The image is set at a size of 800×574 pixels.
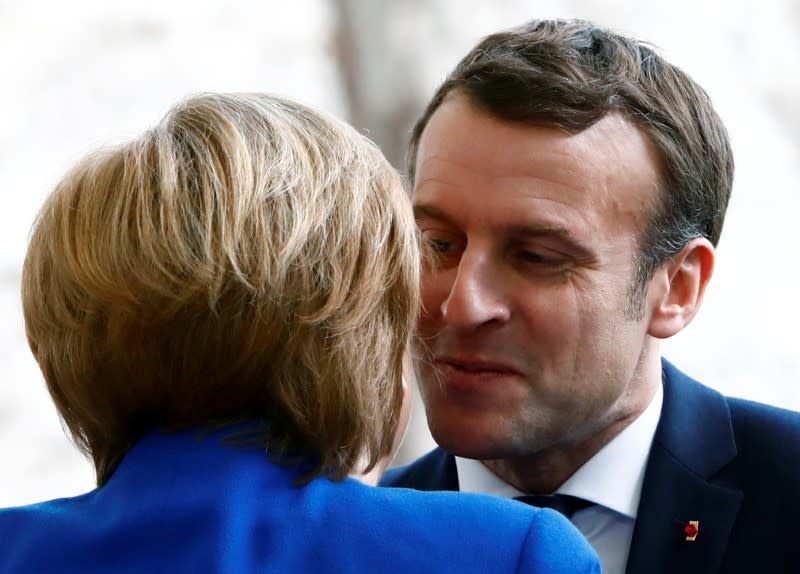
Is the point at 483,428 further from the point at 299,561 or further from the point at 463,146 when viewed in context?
the point at 299,561

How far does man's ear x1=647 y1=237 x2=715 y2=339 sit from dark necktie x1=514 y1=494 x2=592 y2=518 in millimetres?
421

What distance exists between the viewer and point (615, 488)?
8.63 ft

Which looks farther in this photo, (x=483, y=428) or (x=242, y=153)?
(x=483, y=428)

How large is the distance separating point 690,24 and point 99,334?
4059 mm

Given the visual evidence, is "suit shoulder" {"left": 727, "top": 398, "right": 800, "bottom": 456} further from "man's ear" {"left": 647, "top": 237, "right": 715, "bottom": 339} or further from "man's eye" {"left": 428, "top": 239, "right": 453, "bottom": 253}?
"man's eye" {"left": 428, "top": 239, "right": 453, "bottom": 253}

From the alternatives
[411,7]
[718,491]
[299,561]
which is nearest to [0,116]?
[411,7]

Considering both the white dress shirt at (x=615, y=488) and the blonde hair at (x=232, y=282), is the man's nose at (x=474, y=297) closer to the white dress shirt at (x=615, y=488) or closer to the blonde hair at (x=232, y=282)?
the white dress shirt at (x=615, y=488)

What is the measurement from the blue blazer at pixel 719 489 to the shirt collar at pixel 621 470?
0.11 ft

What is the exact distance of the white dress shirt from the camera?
8.48 ft

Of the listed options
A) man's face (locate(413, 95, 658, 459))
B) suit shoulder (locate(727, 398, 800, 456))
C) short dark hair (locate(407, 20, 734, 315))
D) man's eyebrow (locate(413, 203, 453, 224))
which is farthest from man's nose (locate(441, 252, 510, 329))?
suit shoulder (locate(727, 398, 800, 456))

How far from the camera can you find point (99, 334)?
5.67 ft

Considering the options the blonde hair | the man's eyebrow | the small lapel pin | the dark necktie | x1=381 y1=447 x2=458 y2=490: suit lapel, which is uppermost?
the blonde hair

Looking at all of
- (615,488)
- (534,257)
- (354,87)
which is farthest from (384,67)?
(615,488)

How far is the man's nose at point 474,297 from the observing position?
251 cm
